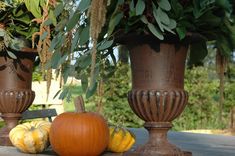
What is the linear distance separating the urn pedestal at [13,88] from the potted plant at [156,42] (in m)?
0.45

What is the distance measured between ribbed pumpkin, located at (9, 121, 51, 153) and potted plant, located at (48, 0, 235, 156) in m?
0.22

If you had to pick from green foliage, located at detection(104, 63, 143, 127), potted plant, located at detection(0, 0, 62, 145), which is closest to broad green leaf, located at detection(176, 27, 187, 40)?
potted plant, located at detection(0, 0, 62, 145)

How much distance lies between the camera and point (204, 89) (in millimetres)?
6379

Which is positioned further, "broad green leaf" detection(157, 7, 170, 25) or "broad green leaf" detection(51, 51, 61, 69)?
"broad green leaf" detection(51, 51, 61, 69)

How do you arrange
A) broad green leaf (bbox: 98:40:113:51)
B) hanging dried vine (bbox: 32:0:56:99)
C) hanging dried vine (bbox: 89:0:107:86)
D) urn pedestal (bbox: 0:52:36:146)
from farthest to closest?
urn pedestal (bbox: 0:52:36:146) < hanging dried vine (bbox: 32:0:56:99) < broad green leaf (bbox: 98:40:113:51) < hanging dried vine (bbox: 89:0:107:86)

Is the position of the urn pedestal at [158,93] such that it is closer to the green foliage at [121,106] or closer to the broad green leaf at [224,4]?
the broad green leaf at [224,4]

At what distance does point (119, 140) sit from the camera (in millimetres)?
1613

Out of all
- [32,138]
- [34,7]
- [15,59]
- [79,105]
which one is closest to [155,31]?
[79,105]

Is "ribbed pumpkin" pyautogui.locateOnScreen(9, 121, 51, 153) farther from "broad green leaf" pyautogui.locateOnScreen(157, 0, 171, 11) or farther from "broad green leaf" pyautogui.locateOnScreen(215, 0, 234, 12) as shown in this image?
"broad green leaf" pyautogui.locateOnScreen(215, 0, 234, 12)

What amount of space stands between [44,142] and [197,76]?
490 centimetres

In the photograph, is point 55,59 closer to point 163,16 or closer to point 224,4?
point 163,16

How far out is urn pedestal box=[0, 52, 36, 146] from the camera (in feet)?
6.33

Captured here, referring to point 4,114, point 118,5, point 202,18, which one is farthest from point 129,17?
point 4,114

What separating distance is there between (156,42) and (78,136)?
35cm
